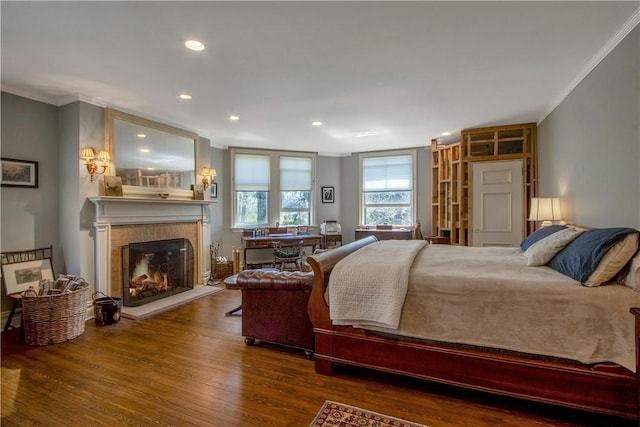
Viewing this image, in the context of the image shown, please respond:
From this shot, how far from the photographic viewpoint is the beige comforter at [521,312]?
1684mm

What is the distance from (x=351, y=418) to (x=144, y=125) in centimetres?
425

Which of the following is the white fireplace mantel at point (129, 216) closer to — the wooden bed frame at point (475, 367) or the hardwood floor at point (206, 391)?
the hardwood floor at point (206, 391)

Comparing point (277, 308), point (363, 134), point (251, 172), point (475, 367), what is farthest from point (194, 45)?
point (251, 172)

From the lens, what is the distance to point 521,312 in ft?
6.09

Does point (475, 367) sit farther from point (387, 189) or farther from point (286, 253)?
point (387, 189)

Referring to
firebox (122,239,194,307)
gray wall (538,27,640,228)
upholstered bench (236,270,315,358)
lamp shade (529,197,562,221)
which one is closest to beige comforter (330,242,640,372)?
upholstered bench (236,270,315,358)

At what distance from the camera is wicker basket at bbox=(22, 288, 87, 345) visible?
9.56 ft

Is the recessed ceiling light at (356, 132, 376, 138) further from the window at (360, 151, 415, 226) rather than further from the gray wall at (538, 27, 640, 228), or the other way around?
the gray wall at (538, 27, 640, 228)

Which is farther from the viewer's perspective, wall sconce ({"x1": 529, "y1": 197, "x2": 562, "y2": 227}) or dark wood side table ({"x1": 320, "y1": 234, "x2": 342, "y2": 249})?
dark wood side table ({"x1": 320, "y1": 234, "x2": 342, "y2": 249})

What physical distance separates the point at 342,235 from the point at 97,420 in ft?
18.5

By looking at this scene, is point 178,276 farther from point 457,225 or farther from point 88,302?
point 457,225

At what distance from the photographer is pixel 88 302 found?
3.61 metres

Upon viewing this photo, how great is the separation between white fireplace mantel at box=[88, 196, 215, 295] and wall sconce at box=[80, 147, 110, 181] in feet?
1.10

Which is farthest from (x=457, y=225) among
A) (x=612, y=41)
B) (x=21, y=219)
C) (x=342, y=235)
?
(x=21, y=219)
